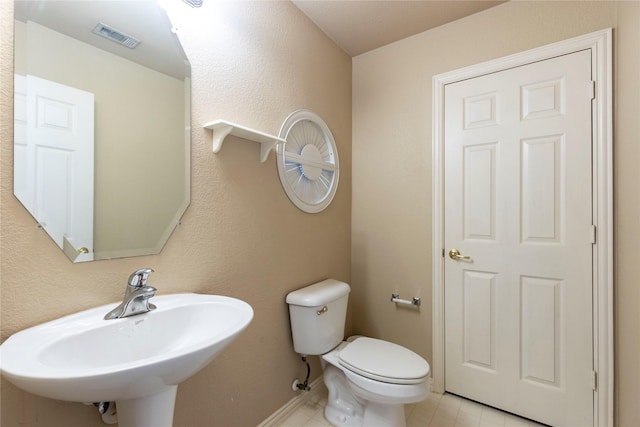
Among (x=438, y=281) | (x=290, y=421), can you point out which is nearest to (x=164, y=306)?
(x=290, y=421)

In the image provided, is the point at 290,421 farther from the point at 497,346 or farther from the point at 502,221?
the point at 502,221

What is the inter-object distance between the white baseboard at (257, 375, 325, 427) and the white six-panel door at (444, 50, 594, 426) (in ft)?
2.67

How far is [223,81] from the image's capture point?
1.29 metres

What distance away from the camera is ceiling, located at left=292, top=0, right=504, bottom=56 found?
1.66 m

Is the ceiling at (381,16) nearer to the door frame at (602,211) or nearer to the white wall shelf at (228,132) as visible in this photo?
the door frame at (602,211)

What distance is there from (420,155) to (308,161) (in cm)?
75

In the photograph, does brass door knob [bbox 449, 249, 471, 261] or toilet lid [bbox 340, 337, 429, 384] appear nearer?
toilet lid [bbox 340, 337, 429, 384]

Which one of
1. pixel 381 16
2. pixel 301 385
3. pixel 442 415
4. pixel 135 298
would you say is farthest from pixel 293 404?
pixel 381 16

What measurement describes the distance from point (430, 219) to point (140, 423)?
170cm

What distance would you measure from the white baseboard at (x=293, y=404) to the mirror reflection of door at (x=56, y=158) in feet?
3.96

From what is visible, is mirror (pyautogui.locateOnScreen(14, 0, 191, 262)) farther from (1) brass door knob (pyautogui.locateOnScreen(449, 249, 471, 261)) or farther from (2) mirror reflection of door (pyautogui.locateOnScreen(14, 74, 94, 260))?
(1) brass door knob (pyautogui.locateOnScreen(449, 249, 471, 261))

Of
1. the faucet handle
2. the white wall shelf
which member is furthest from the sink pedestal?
the white wall shelf

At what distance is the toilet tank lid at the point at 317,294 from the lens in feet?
4.99

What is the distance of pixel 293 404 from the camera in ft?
5.38
